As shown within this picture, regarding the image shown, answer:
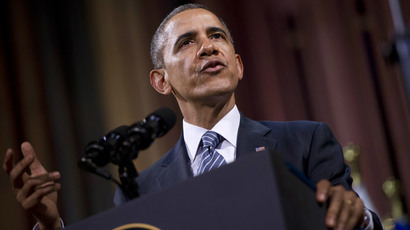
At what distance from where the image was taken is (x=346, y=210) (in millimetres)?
968

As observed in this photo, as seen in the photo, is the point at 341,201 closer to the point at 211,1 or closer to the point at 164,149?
the point at 164,149

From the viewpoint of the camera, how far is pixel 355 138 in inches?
133

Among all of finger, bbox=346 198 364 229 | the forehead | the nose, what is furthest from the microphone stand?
the forehead

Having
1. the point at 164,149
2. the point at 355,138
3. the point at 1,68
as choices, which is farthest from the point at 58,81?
the point at 355,138

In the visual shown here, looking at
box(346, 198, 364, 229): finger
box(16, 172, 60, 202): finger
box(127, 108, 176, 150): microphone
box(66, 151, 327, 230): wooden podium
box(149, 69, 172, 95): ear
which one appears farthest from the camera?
box(149, 69, 172, 95): ear

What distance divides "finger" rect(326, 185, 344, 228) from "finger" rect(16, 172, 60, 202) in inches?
28.5

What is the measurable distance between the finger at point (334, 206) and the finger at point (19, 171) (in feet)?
2.60

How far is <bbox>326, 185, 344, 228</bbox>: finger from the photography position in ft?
3.08

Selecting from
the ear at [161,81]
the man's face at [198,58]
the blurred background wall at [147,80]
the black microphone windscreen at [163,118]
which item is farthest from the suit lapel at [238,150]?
the blurred background wall at [147,80]

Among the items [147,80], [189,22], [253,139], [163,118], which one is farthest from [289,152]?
[147,80]

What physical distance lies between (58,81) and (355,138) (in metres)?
1.96

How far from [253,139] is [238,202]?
715 mm

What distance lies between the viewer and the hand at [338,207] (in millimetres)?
947

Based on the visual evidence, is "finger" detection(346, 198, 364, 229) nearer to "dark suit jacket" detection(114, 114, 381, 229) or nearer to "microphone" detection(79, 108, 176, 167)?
"dark suit jacket" detection(114, 114, 381, 229)
